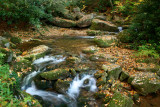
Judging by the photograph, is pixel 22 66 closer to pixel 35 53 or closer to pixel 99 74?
pixel 35 53

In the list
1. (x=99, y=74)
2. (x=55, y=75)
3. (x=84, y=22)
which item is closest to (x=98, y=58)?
(x=99, y=74)

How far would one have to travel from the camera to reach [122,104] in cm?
390

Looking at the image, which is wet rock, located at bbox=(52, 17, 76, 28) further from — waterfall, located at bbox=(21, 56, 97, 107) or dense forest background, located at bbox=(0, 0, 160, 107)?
waterfall, located at bbox=(21, 56, 97, 107)

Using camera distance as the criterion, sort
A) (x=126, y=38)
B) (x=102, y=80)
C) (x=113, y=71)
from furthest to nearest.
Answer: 1. (x=126, y=38)
2. (x=113, y=71)
3. (x=102, y=80)

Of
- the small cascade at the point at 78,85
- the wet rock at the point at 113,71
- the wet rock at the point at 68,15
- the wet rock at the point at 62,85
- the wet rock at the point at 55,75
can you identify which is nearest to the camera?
the wet rock at the point at 62,85

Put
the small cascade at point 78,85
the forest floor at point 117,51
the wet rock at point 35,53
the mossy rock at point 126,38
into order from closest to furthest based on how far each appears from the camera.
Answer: the small cascade at point 78,85, the forest floor at point 117,51, the wet rock at point 35,53, the mossy rock at point 126,38

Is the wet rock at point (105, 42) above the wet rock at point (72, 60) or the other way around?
above

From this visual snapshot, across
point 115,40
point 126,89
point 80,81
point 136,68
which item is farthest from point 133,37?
point 80,81

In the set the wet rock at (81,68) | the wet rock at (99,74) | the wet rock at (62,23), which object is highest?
the wet rock at (62,23)

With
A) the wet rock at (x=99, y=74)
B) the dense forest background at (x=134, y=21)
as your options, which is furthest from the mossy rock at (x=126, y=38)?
the wet rock at (x=99, y=74)

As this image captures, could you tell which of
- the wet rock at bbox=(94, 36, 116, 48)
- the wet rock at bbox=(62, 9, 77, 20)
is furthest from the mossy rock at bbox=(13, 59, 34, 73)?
the wet rock at bbox=(62, 9, 77, 20)

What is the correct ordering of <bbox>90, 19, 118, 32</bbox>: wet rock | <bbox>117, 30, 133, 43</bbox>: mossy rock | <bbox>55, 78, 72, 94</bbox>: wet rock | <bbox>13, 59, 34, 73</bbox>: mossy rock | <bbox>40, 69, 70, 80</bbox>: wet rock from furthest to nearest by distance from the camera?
<bbox>90, 19, 118, 32</bbox>: wet rock, <bbox>117, 30, 133, 43</bbox>: mossy rock, <bbox>13, 59, 34, 73</bbox>: mossy rock, <bbox>40, 69, 70, 80</bbox>: wet rock, <bbox>55, 78, 72, 94</bbox>: wet rock

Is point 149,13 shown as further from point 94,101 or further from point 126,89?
point 94,101

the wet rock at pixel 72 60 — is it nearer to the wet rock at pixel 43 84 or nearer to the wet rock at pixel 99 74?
the wet rock at pixel 99 74
